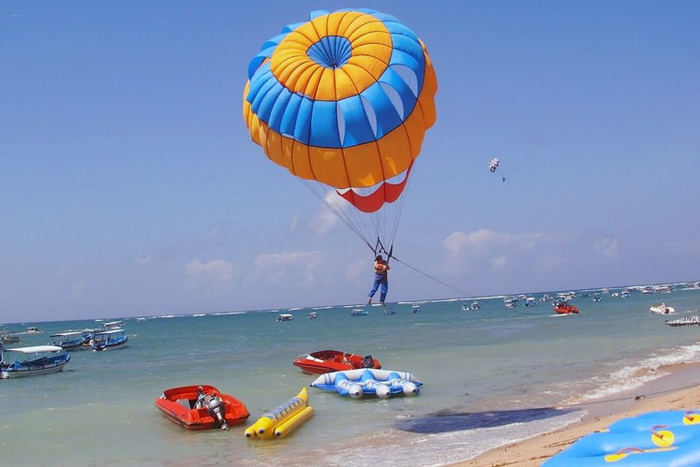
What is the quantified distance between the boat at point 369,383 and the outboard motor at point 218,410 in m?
4.31

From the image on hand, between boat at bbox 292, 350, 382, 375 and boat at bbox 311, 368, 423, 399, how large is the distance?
2.39m

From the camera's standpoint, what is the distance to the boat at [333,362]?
22547 millimetres

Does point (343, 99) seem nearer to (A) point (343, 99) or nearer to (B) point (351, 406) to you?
(A) point (343, 99)

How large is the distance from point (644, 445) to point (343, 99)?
7.79 metres

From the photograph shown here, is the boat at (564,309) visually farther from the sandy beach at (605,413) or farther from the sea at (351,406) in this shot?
the sandy beach at (605,413)

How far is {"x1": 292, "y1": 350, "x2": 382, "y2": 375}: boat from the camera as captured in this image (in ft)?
74.0

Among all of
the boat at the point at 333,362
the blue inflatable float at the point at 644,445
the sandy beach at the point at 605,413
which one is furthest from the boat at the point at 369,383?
the blue inflatable float at the point at 644,445

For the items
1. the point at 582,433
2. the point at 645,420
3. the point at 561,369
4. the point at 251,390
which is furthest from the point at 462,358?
the point at 645,420

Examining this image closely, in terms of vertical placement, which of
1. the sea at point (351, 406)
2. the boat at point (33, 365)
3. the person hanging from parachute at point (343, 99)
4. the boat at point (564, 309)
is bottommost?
the sea at point (351, 406)

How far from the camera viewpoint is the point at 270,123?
41.7 ft

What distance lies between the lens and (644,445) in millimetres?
7113

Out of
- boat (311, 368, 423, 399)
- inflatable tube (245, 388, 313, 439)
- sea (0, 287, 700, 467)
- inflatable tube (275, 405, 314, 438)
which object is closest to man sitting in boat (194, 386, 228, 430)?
sea (0, 287, 700, 467)

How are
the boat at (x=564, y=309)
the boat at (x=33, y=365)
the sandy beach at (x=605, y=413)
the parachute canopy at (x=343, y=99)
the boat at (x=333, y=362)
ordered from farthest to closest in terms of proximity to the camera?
1. the boat at (x=564, y=309)
2. the boat at (x=33, y=365)
3. the boat at (x=333, y=362)
4. the parachute canopy at (x=343, y=99)
5. the sandy beach at (x=605, y=413)

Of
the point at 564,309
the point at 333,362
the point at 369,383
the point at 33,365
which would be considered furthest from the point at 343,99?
the point at 564,309
